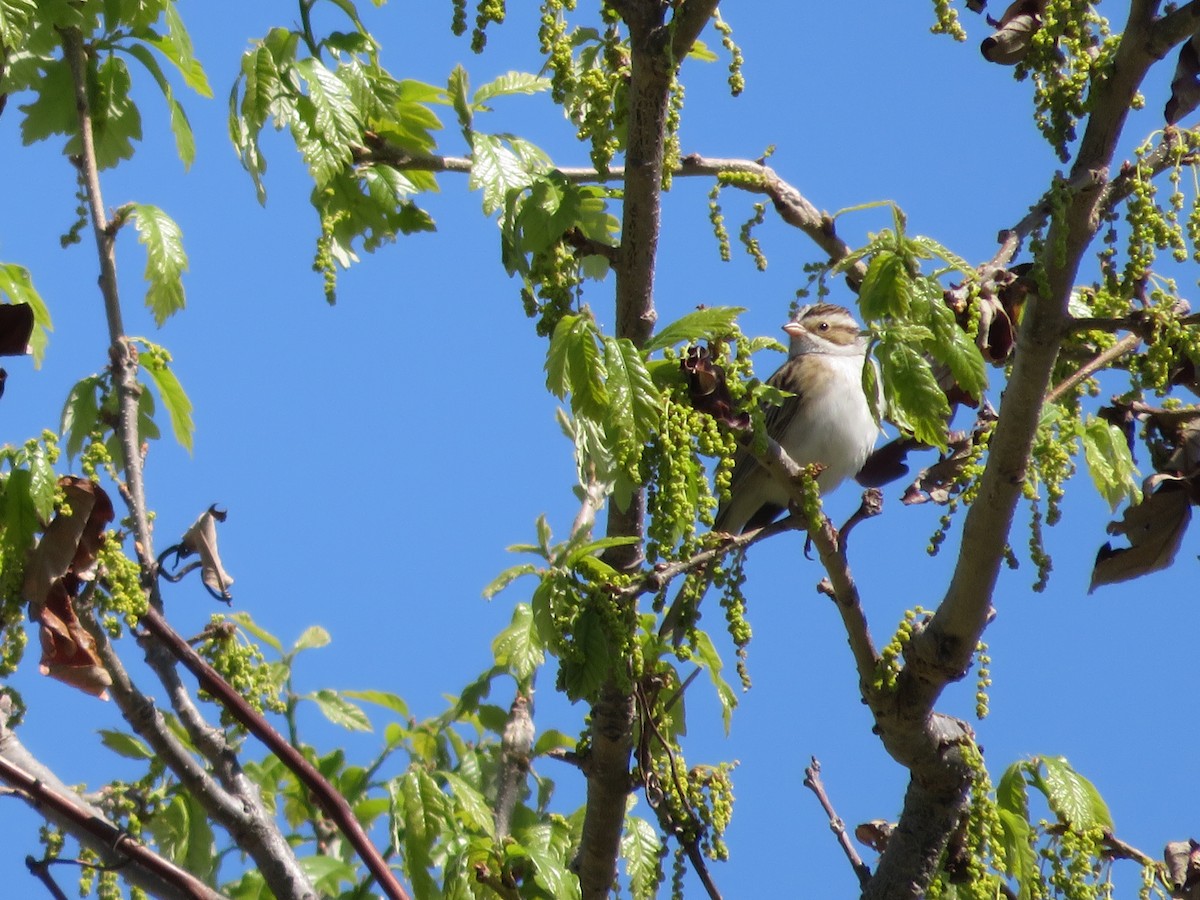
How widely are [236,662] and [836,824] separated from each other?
167 centimetres

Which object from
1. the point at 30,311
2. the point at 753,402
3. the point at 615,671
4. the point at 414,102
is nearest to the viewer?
the point at 753,402

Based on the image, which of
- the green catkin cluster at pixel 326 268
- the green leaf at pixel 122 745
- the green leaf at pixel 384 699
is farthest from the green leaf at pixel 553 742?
the green catkin cluster at pixel 326 268

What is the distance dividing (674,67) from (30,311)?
1395 mm

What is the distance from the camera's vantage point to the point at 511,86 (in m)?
3.70

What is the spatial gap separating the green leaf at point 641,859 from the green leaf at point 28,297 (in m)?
1.94

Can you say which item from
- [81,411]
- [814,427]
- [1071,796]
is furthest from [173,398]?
[814,427]

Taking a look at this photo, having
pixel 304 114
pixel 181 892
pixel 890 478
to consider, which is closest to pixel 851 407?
pixel 890 478

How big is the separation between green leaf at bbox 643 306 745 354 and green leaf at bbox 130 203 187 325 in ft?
4.48

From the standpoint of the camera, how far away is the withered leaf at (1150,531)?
112 inches

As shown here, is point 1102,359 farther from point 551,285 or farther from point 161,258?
point 161,258

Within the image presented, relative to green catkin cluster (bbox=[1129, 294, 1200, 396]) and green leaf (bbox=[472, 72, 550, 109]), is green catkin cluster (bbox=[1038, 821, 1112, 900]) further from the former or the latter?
green leaf (bbox=[472, 72, 550, 109])

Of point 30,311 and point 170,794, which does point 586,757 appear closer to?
point 170,794

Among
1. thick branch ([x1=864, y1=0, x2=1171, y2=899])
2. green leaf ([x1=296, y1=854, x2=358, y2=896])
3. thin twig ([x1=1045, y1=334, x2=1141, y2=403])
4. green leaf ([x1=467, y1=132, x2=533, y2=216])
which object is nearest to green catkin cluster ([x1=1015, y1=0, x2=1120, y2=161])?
thick branch ([x1=864, y1=0, x2=1171, y2=899])

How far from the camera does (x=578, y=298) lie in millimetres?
2795
